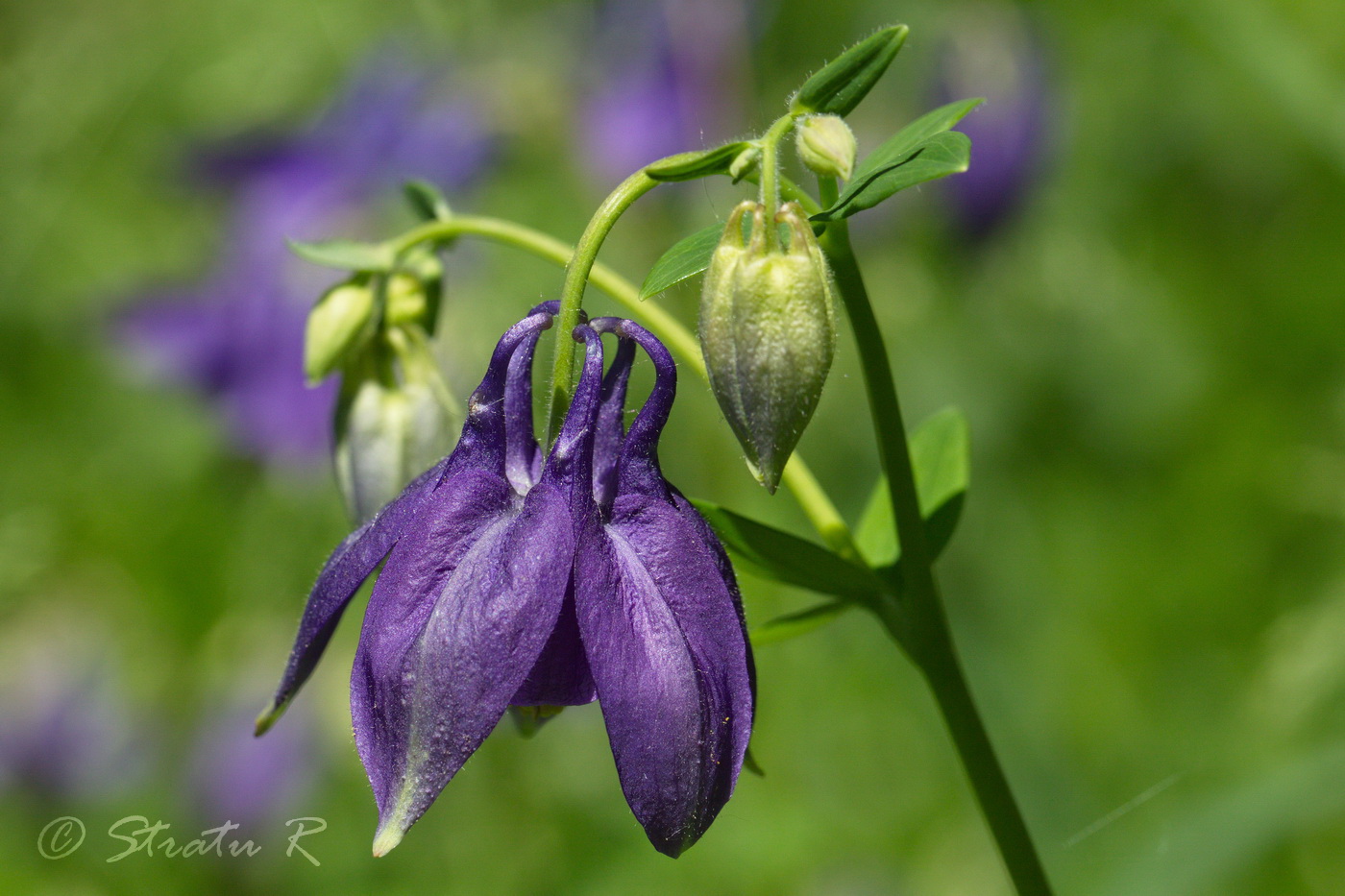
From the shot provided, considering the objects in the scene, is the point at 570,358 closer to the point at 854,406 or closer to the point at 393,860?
the point at 393,860

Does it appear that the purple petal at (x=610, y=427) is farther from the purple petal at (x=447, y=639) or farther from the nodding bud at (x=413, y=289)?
the nodding bud at (x=413, y=289)

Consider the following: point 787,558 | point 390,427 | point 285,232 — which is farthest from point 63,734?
point 787,558

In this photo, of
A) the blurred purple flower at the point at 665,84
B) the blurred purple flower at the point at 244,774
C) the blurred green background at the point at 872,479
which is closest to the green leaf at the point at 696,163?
the blurred green background at the point at 872,479

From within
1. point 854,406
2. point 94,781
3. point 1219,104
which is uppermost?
point 1219,104

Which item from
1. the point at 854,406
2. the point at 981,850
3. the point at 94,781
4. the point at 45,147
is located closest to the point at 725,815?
the point at 981,850

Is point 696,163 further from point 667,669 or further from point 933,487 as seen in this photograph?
point 933,487

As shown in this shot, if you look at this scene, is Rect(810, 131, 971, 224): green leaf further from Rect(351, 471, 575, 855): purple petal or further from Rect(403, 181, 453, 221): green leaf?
Rect(403, 181, 453, 221): green leaf
